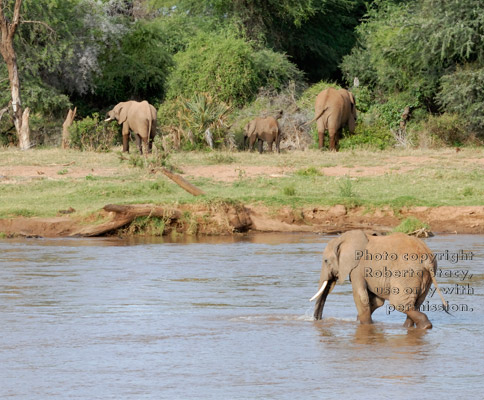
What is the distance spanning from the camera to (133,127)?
84.5ft

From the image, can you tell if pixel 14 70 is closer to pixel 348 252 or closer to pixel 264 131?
pixel 264 131

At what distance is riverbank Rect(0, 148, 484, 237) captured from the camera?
1579cm

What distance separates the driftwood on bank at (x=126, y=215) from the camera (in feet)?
50.5

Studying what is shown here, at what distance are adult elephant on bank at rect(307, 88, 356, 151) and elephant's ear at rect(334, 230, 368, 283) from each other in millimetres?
16729

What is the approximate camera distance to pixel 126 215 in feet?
50.7

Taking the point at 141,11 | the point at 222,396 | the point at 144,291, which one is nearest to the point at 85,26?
the point at 141,11

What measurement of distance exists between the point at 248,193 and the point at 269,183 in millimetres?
1136

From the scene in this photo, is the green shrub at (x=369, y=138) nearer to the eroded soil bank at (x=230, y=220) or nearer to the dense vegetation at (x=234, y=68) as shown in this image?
the dense vegetation at (x=234, y=68)

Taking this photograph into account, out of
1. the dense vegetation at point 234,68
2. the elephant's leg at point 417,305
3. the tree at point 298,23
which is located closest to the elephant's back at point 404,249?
the elephant's leg at point 417,305

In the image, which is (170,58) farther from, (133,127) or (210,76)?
(133,127)

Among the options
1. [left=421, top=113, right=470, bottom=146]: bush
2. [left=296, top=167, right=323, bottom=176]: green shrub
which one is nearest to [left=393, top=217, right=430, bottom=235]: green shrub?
[left=296, top=167, right=323, bottom=176]: green shrub

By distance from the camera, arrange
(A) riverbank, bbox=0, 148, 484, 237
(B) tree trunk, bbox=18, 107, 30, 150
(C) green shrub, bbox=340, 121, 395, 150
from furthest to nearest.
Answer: (B) tree trunk, bbox=18, 107, 30, 150 < (C) green shrub, bbox=340, 121, 395, 150 < (A) riverbank, bbox=0, 148, 484, 237

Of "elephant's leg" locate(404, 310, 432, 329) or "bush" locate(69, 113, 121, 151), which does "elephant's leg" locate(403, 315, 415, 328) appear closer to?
"elephant's leg" locate(404, 310, 432, 329)

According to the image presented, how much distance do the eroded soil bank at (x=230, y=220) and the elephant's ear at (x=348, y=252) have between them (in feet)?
22.3
